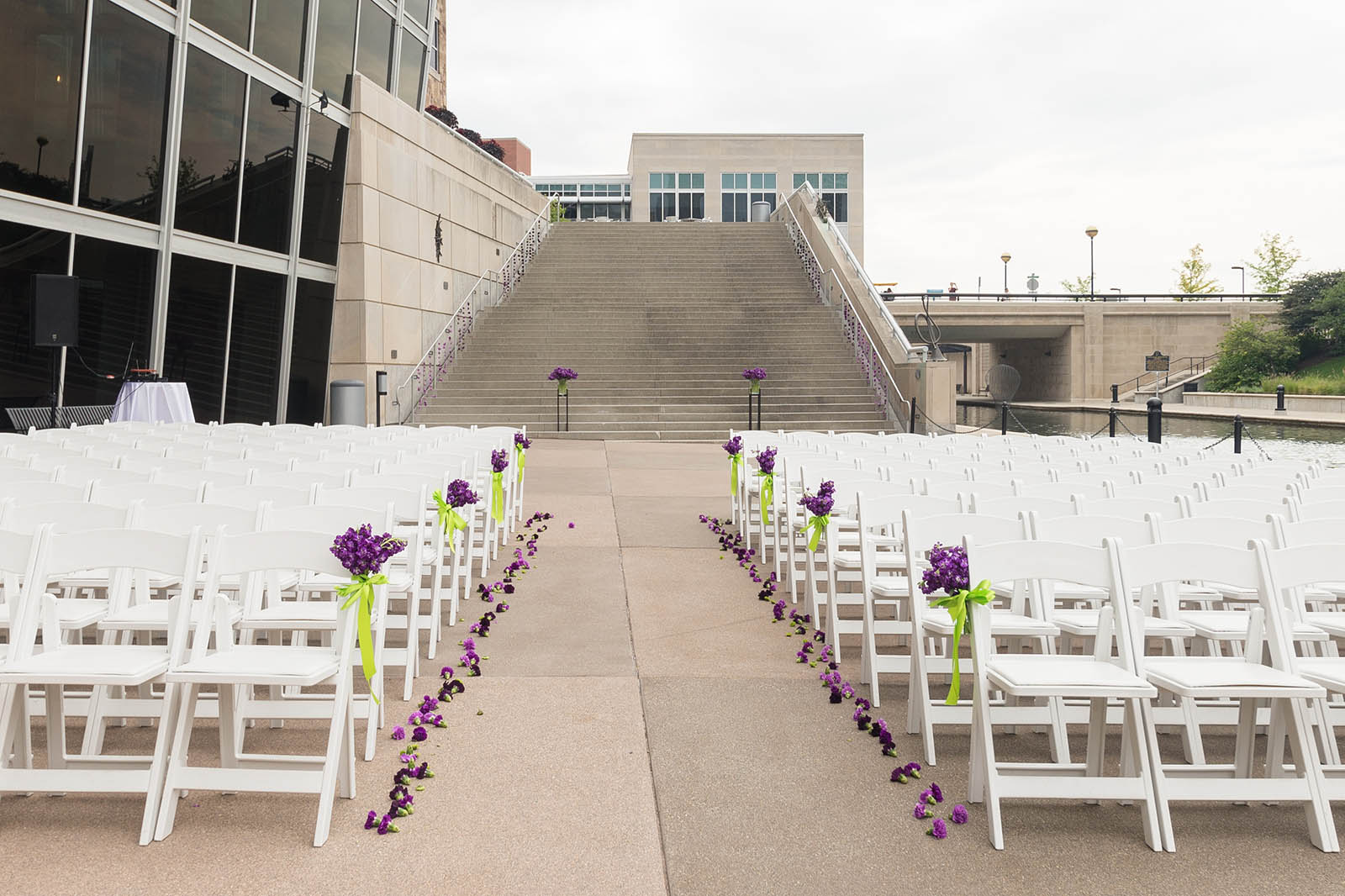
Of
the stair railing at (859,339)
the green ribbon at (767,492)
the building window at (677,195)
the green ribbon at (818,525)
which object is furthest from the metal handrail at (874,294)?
the building window at (677,195)

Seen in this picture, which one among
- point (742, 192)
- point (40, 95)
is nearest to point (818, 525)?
point (40, 95)

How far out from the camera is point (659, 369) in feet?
75.5

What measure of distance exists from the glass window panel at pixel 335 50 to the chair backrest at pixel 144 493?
16794mm

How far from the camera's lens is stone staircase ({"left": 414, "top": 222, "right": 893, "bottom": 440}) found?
69.0ft

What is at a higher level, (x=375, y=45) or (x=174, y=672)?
(x=375, y=45)

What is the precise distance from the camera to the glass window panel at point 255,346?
17969mm

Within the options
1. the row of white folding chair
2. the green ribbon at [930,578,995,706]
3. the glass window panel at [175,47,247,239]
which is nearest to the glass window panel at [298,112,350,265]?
the glass window panel at [175,47,247,239]

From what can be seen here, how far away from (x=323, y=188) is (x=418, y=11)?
23.6 feet

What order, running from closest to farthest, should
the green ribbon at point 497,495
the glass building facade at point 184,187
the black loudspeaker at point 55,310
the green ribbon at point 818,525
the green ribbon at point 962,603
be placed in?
the green ribbon at point 962,603
the green ribbon at point 818,525
the green ribbon at point 497,495
the black loudspeaker at point 55,310
the glass building facade at point 184,187

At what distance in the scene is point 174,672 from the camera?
137 inches

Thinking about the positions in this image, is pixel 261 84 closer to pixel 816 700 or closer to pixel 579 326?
pixel 579 326

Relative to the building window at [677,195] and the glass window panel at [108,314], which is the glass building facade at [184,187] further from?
the building window at [677,195]

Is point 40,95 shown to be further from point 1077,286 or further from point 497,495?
point 1077,286

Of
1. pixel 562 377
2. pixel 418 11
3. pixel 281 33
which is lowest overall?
pixel 562 377
